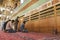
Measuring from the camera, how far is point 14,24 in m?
13.1

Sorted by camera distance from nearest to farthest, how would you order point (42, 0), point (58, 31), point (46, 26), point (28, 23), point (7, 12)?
1. point (58, 31)
2. point (46, 26)
3. point (42, 0)
4. point (28, 23)
5. point (7, 12)

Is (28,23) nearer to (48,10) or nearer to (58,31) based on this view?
(48,10)

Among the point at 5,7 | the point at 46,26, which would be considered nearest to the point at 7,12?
the point at 5,7

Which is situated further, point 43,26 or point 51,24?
point 43,26

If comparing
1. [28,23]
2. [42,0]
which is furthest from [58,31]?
[28,23]

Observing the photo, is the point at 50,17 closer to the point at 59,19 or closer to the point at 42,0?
the point at 59,19

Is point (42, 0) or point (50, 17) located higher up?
point (42, 0)

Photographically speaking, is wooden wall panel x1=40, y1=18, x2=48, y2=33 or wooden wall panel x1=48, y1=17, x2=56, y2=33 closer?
wooden wall panel x1=48, y1=17, x2=56, y2=33

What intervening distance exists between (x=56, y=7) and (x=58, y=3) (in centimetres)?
25

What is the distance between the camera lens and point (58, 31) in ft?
23.6

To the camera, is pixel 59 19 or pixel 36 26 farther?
pixel 36 26

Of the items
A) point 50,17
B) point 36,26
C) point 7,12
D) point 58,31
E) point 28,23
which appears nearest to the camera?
point 58,31

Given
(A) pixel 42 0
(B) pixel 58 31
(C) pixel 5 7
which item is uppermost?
(C) pixel 5 7

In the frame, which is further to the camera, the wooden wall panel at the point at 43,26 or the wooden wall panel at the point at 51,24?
the wooden wall panel at the point at 43,26
